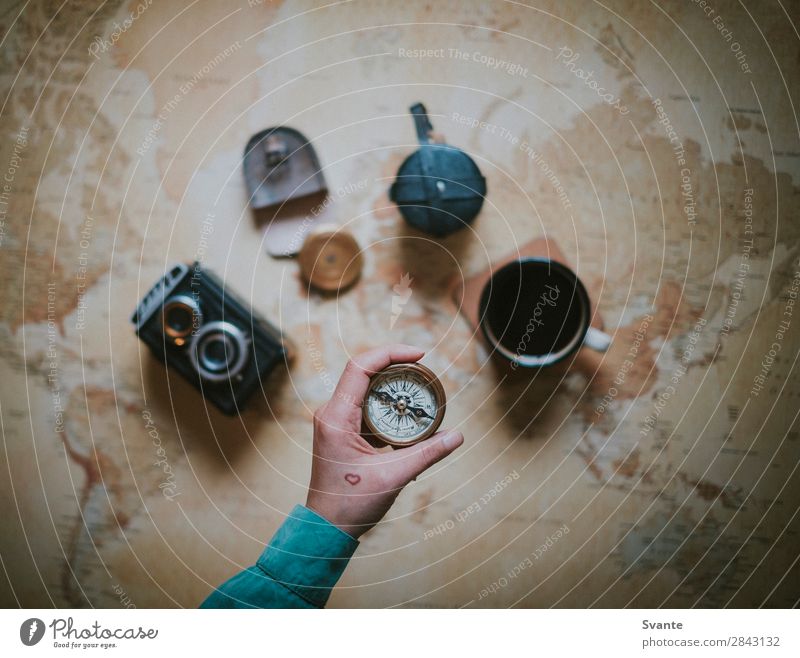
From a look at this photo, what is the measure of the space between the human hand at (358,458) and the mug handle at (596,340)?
0.61 feet

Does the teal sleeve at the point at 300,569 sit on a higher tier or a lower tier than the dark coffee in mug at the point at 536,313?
lower

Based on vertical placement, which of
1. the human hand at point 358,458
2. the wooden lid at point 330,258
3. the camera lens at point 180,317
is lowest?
the human hand at point 358,458

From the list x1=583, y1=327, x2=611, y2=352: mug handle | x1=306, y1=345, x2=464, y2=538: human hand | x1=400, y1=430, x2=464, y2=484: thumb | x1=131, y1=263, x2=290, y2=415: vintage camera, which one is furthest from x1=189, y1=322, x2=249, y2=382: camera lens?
x1=583, y1=327, x2=611, y2=352: mug handle

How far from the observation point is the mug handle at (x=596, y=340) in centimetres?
68

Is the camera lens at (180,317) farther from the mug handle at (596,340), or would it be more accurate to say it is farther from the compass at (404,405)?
the mug handle at (596,340)

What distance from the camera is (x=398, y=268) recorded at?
29.2 inches

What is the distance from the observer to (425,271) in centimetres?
74

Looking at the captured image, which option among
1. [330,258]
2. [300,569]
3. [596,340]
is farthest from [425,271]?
[300,569]

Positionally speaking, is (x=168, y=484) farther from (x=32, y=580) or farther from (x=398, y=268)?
(x=398, y=268)

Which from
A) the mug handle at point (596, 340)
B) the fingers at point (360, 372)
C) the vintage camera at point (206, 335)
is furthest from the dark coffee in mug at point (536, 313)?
the vintage camera at point (206, 335)

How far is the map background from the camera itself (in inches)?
29.2

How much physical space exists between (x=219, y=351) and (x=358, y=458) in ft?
0.67

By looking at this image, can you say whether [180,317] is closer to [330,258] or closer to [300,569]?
[330,258]
